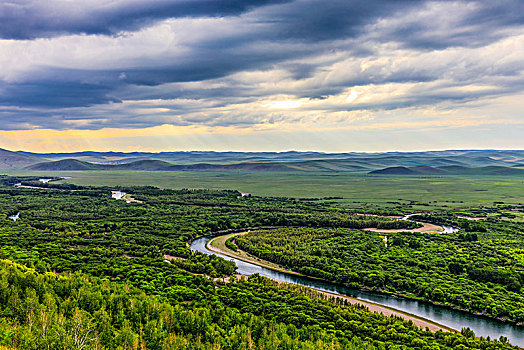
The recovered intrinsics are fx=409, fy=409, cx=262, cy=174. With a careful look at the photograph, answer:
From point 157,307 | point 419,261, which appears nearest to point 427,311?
point 419,261

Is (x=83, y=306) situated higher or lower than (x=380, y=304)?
higher

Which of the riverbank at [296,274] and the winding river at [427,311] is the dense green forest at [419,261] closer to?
the winding river at [427,311]

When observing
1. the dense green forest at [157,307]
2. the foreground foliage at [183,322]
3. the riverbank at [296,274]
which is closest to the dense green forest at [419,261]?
the riverbank at [296,274]

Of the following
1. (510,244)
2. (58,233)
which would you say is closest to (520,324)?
(510,244)

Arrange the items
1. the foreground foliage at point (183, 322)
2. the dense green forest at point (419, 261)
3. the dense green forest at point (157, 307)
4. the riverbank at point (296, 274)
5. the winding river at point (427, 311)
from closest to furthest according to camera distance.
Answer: the foreground foliage at point (183, 322)
the dense green forest at point (157, 307)
the winding river at point (427, 311)
the riverbank at point (296, 274)
the dense green forest at point (419, 261)

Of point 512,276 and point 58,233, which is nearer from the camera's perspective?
point 512,276

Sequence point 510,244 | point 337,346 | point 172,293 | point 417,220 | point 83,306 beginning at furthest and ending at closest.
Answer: point 417,220
point 510,244
point 172,293
point 83,306
point 337,346

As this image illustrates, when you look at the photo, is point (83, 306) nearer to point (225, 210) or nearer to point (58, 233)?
point (58, 233)
